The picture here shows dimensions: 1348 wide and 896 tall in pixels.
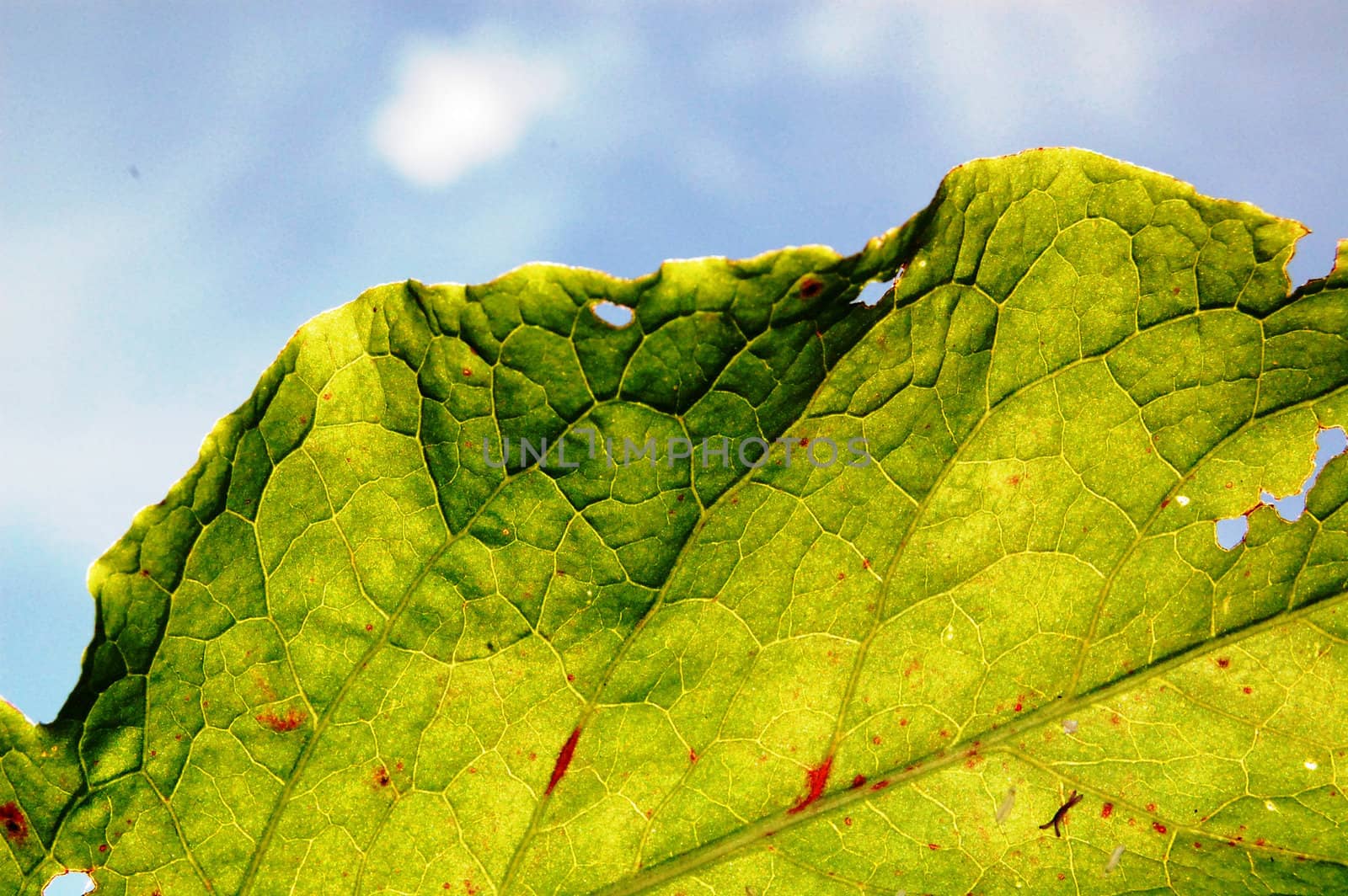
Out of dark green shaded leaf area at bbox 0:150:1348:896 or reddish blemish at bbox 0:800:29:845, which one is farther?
reddish blemish at bbox 0:800:29:845

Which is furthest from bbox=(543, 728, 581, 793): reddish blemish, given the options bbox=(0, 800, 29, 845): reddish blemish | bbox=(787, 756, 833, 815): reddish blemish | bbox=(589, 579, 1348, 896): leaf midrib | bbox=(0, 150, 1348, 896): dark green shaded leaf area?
bbox=(0, 800, 29, 845): reddish blemish

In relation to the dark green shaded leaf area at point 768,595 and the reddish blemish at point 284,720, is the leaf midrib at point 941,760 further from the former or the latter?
the reddish blemish at point 284,720

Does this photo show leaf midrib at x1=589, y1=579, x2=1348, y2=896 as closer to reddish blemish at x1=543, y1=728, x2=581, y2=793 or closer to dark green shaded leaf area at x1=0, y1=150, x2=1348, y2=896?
dark green shaded leaf area at x1=0, y1=150, x2=1348, y2=896

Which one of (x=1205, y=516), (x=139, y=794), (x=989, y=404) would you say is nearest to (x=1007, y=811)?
(x=1205, y=516)

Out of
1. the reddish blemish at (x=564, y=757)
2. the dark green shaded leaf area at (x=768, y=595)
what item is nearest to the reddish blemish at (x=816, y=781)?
the dark green shaded leaf area at (x=768, y=595)

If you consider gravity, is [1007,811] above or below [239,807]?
above

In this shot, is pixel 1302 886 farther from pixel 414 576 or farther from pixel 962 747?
pixel 414 576
